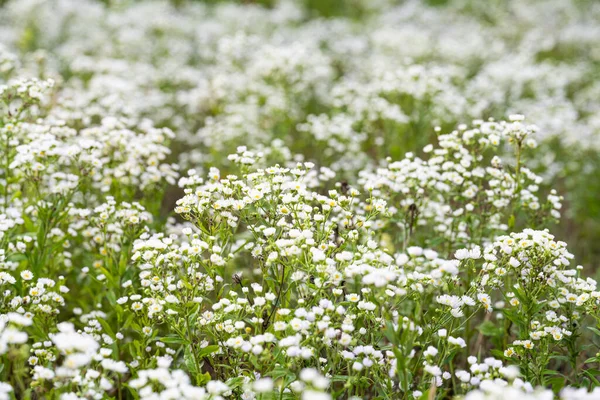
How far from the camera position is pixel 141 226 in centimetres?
461

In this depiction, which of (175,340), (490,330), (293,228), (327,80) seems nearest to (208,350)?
(175,340)

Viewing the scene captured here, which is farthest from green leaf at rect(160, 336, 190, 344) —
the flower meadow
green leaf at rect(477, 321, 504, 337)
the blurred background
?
the blurred background

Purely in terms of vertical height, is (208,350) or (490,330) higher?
(208,350)

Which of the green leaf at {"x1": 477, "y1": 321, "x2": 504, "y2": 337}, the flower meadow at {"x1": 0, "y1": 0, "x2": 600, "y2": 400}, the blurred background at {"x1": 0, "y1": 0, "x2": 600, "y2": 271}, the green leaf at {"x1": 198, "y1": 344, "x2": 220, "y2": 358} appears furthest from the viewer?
the blurred background at {"x1": 0, "y1": 0, "x2": 600, "y2": 271}

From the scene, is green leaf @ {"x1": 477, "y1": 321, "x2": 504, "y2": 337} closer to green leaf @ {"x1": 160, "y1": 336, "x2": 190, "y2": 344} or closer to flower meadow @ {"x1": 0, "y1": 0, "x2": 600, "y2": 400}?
flower meadow @ {"x1": 0, "y1": 0, "x2": 600, "y2": 400}

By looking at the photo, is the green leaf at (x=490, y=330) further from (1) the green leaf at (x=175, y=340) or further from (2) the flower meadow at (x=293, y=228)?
(1) the green leaf at (x=175, y=340)

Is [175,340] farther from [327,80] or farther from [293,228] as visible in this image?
[327,80]

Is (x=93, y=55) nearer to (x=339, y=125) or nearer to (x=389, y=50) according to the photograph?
(x=389, y=50)

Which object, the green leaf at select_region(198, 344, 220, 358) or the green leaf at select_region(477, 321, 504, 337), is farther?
the green leaf at select_region(477, 321, 504, 337)

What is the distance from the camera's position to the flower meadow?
314 cm

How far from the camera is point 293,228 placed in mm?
3697

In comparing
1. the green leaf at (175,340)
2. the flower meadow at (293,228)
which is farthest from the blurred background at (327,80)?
the green leaf at (175,340)

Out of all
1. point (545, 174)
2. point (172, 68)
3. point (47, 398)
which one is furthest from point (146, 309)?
point (172, 68)

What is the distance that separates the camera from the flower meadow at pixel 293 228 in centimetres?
314
